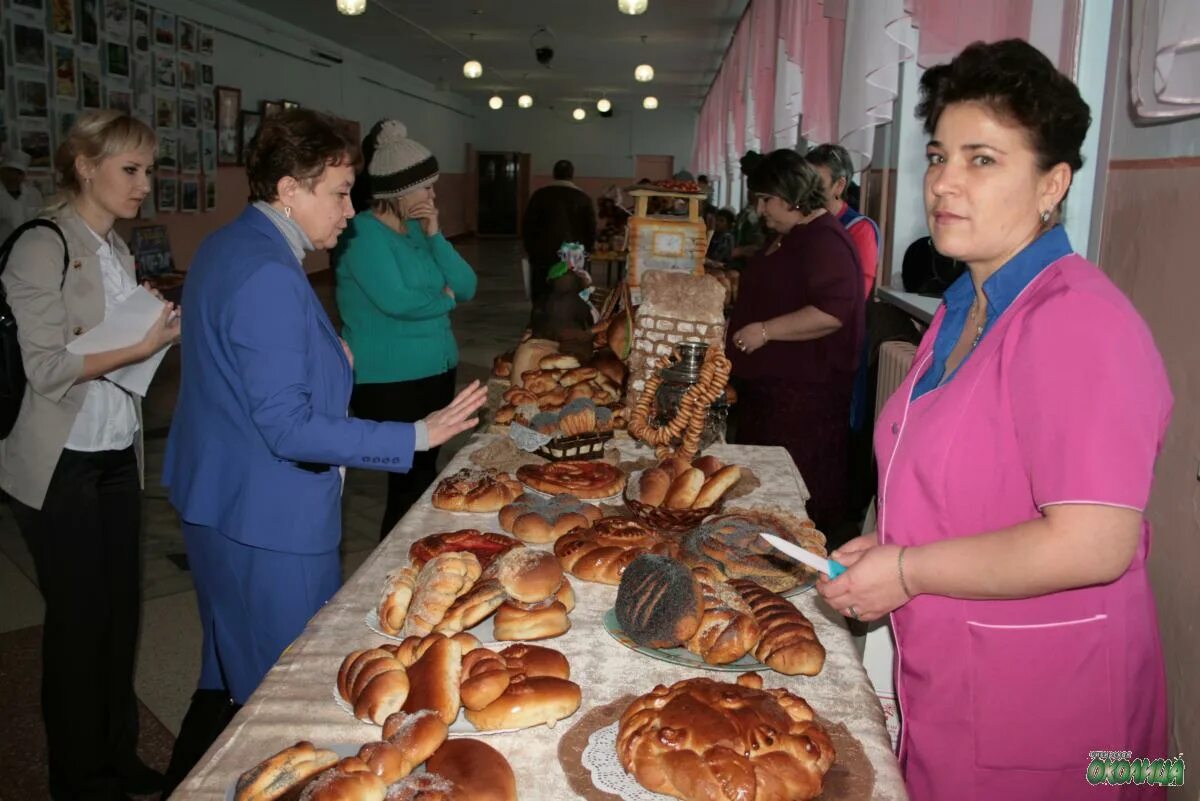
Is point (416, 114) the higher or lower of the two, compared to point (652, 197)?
higher

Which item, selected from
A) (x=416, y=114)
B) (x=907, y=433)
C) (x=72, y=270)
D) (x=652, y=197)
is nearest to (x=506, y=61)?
(x=416, y=114)

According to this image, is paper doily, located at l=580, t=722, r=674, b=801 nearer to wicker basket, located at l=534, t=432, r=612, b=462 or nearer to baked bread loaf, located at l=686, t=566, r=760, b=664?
baked bread loaf, located at l=686, t=566, r=760, b=664

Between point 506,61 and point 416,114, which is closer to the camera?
point 506,61

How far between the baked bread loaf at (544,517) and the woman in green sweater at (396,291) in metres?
1.61

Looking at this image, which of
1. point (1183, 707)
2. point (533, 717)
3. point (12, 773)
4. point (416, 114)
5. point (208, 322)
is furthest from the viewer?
point (416, 114)

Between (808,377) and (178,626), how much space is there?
2.78m

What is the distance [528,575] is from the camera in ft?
5.70

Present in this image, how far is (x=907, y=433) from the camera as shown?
1540mm

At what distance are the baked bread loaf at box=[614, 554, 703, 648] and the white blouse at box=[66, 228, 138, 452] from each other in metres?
1.65

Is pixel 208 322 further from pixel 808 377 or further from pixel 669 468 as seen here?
pixel 808 377

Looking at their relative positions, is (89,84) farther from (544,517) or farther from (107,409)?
(544,517)

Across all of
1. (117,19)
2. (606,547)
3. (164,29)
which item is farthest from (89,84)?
(606,547)

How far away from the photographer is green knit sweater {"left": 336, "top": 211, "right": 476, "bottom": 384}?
3.59 metres

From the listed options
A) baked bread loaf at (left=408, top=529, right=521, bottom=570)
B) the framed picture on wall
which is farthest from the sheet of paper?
the framed picture on wall
